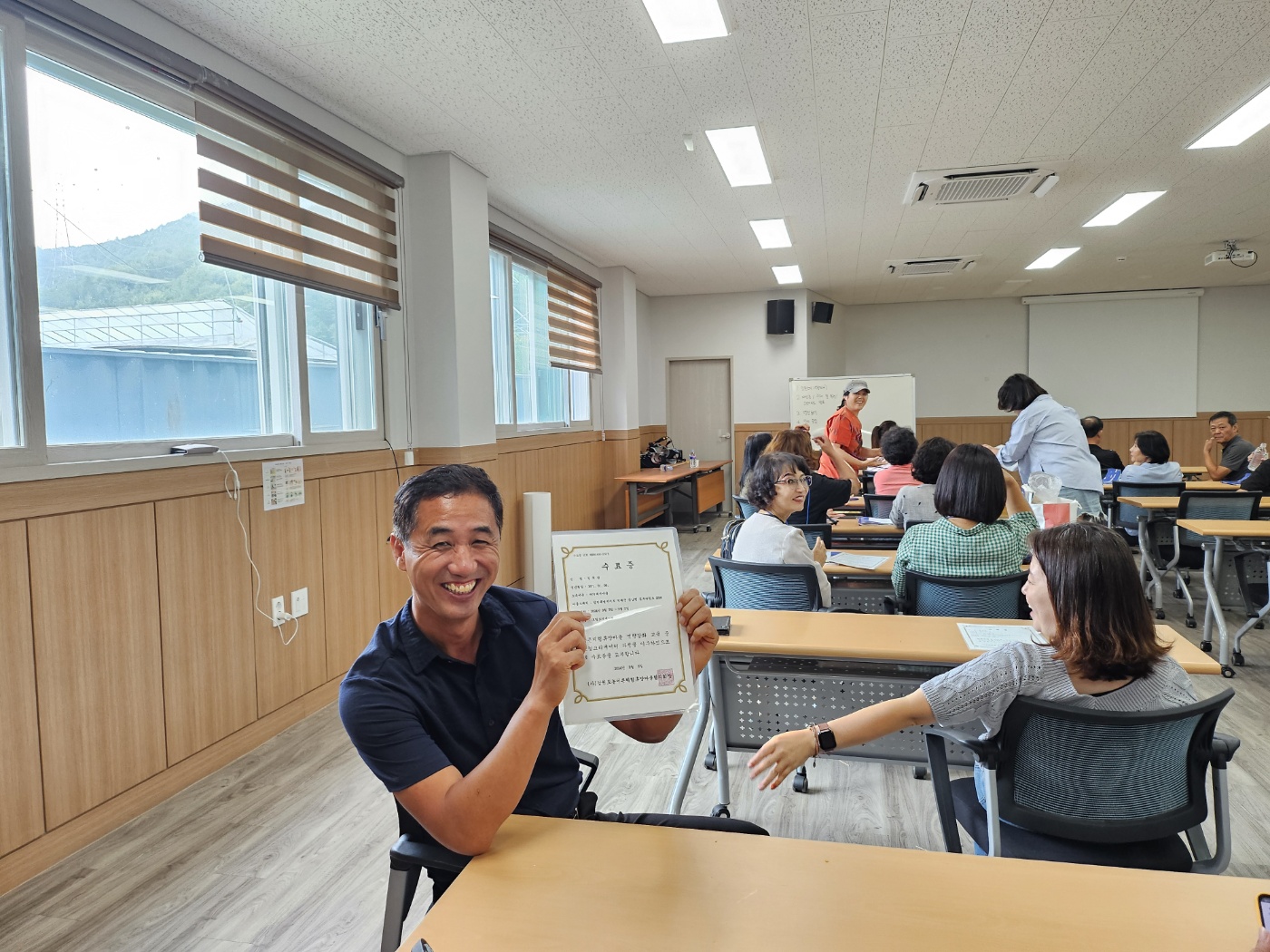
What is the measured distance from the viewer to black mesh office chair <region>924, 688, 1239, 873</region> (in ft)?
4.46

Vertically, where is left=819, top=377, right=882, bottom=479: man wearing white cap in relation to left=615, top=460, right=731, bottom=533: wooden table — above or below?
above

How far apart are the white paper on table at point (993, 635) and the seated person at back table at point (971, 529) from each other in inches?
19.6

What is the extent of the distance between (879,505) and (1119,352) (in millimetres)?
7583

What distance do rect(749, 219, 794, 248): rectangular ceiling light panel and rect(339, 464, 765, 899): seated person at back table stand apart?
5.40 m

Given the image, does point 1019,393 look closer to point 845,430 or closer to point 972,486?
point 845,430

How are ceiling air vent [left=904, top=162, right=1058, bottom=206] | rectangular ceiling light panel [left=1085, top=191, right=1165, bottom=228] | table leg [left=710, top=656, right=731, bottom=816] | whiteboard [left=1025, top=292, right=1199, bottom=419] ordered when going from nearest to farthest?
table leg [left=710, top=656, right=731, bottom=816] < ceiling air vent [left=904, top=162, right=1058, bottom=206] < rectangular ceiling light panel [left=1085, top=191, right=1165, bottom=228] < whiteboard [left=1025, top=292, right=1199, bottom=419]

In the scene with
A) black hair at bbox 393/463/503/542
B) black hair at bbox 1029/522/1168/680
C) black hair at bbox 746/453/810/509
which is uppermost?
black hair at bbox 393/463/503/542

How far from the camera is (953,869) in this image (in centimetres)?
104

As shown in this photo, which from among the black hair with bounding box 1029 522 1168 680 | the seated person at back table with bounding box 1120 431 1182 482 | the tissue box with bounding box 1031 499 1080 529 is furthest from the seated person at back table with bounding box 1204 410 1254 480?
the black hair with bounding box 1029 522 1168 680

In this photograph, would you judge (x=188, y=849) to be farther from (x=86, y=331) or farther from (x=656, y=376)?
(x=656, y=376)

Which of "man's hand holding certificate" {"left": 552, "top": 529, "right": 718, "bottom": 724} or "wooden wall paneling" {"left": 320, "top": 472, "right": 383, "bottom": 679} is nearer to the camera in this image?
"man's hand holding certificate" {"left": 552, "top": 529, "right": 718, "bottom": 724}

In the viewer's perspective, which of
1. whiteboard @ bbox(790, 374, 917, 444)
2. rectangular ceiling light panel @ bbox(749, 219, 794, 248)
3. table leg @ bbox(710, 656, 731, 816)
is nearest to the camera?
table leg @ bbox(710, 656, 731, 816)

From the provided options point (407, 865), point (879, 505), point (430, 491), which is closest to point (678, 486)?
point (879, 505)

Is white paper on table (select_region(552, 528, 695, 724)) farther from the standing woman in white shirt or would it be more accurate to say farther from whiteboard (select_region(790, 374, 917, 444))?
whiteboard (select_region(790, 374, 917, 444))
